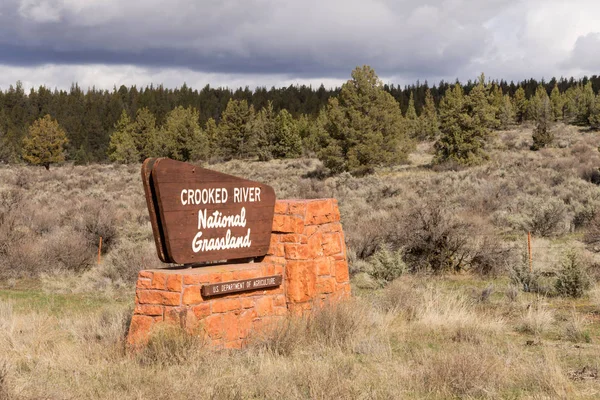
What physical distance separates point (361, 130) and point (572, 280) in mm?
35156

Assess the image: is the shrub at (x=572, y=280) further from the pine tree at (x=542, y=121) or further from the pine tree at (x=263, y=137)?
the pine tree at (x=263, y=137)

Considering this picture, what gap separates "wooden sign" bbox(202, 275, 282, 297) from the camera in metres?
6.75

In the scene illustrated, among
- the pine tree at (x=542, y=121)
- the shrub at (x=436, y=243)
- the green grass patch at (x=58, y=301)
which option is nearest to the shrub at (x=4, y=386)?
the green grass patch at (x=58, y=301)

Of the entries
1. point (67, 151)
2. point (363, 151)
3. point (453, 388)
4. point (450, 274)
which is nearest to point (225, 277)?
point (453, 388)

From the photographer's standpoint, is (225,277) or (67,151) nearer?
(225,277)

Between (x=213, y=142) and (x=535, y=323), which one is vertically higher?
(x=213, y=142)

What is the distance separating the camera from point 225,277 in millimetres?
7051

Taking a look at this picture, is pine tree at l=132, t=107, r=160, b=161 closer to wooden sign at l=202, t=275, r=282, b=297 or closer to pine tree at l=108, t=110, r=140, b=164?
pine tree at l=108, t=110, r=140, b=164

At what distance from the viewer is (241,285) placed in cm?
716

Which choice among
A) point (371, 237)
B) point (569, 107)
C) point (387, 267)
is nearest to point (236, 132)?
point (569, 107)

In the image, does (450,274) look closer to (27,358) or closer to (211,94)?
(27,358)

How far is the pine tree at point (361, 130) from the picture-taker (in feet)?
147

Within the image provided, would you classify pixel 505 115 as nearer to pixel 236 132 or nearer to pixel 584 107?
pixel 584 107

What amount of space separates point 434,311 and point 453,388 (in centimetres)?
307
